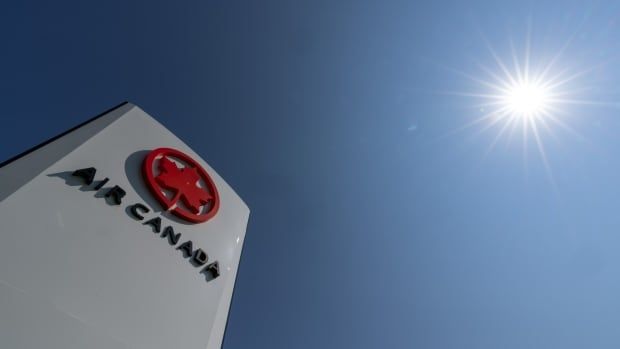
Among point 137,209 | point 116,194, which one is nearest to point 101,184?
point 116,194

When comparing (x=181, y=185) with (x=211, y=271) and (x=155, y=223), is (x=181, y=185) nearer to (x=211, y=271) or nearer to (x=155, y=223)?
(x=155, y=223)

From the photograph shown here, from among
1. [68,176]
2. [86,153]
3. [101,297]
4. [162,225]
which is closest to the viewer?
[101,297]

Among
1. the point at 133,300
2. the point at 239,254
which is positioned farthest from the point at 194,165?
the point at 133,300

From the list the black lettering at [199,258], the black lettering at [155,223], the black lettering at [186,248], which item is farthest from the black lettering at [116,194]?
the black lettering at [199,258]

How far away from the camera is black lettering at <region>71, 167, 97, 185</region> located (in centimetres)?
510

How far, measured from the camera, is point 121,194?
18.3 ft

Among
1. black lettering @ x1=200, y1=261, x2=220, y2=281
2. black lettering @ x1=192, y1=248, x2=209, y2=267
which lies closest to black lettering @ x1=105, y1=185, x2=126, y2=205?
black lettering @ x1=192, y1=248, x2=209, y2=267

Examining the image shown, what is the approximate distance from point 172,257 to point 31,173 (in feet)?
7.80

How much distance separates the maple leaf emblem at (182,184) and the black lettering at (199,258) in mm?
978

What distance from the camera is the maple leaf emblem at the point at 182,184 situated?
6.64 meters

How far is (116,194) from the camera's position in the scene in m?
5.48

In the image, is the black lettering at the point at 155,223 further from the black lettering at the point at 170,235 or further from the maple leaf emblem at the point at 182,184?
the maple leaf emblem at the point at 182,184

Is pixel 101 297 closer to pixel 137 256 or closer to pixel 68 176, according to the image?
pixel 137 256

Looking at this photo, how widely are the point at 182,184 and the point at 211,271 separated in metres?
1.98
